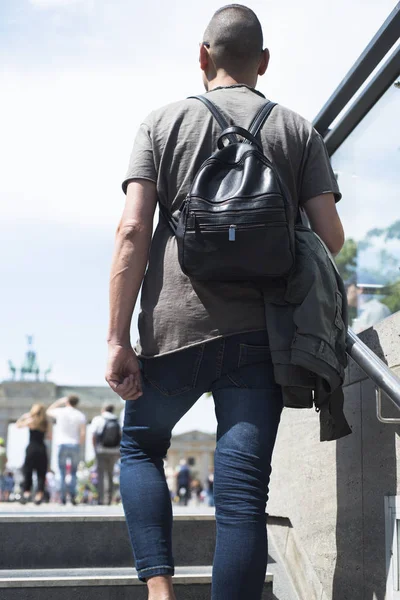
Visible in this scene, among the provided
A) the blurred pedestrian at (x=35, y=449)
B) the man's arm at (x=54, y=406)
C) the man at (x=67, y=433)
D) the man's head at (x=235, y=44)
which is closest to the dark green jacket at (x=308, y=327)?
the man's head at (x=235, y=44)

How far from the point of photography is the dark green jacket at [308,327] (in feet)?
7.66

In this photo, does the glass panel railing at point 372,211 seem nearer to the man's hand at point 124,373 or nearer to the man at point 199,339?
the man at point 199,339

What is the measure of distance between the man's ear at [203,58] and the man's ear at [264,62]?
0.18m

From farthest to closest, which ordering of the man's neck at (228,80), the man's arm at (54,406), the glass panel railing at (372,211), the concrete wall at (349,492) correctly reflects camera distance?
the man's arm at (54,406) < the glass panel railing at (372,211) < the concrete wall at (349,492) < the man's neck at (228,80)

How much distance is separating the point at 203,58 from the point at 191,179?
1.72 ft

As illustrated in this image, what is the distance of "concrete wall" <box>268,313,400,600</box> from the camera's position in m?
2.99

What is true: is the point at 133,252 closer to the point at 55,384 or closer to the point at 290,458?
the point at 290,458

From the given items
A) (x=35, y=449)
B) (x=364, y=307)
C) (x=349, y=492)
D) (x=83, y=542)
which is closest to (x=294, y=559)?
(x=349, y=492)

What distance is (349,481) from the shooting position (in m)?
3.28

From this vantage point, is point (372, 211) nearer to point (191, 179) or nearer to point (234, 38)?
point (234, 38)

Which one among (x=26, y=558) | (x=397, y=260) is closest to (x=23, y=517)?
(x=26, y=558)

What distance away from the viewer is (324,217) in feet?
8.79

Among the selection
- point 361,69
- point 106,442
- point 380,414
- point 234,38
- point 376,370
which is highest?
point 361,69

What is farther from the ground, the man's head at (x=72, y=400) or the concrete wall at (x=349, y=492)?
the man's head at (x=72, y=400)
